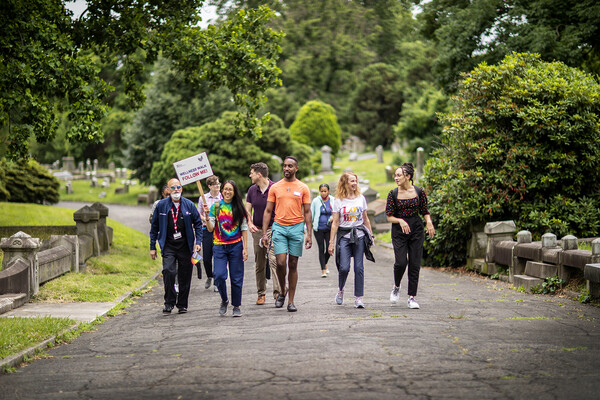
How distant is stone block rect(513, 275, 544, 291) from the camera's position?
11.9 m

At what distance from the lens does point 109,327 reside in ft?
31.2

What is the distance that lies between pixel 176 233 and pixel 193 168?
1.65 m

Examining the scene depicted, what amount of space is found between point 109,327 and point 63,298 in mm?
2561

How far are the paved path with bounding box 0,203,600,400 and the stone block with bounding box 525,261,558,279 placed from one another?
49.0 inches

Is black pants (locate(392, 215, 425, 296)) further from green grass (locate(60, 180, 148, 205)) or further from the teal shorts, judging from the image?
green grass (locate(60, 180, 148, 205))

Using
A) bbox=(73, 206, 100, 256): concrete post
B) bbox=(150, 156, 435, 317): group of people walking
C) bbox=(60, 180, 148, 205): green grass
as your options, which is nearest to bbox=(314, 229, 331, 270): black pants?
bbox=(150, 156, 435, 317): group of people walking

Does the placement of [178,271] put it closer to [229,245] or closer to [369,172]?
[229,245]

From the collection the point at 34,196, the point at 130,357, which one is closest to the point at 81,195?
the point at 34,196

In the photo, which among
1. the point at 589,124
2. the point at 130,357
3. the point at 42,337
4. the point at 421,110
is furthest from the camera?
the point at 421,110

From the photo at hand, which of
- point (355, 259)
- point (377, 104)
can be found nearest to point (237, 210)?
point (355, 259)

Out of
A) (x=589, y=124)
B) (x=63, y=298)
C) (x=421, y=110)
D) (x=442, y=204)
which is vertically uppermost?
(x=421, y=110)

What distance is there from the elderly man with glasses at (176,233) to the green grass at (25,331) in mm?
1542

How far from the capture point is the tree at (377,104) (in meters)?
65.7

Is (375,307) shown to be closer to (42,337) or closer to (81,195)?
(42,337)
